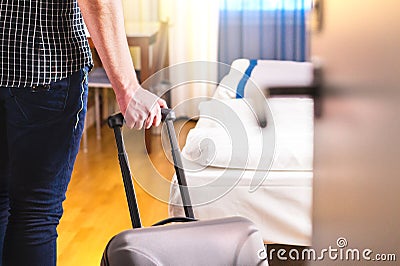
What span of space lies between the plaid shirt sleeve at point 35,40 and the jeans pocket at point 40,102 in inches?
0.6

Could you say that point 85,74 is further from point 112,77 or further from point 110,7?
point 110,7

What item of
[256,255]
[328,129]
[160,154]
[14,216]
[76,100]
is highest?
[328,129]

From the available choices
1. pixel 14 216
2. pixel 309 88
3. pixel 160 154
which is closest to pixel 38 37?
pixel 14 216

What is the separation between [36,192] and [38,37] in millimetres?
332

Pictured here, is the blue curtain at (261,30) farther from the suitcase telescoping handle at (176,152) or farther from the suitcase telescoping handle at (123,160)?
the suitcase telescoping handle at (123,160)

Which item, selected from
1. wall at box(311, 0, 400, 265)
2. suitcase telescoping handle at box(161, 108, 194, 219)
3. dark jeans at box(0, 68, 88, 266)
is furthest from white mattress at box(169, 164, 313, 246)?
wall at box(311, 0, 400, 265)

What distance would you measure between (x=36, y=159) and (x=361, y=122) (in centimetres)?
103

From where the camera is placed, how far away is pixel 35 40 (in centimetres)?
134

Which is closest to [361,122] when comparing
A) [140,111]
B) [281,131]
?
[140,111]

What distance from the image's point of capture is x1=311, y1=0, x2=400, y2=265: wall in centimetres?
47

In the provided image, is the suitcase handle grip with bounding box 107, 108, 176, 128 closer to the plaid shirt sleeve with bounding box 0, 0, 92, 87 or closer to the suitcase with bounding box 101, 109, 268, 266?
the plaid shirt sleeve with bounding box 0, 0, 92, 87

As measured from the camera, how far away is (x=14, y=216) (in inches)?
57.8

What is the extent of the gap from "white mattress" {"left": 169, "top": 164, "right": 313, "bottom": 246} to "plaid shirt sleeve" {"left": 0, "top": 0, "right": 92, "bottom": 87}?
843 mm

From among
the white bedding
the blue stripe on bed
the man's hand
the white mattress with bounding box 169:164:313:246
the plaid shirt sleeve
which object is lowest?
the white mattress with bounding box 169:164:313:246
